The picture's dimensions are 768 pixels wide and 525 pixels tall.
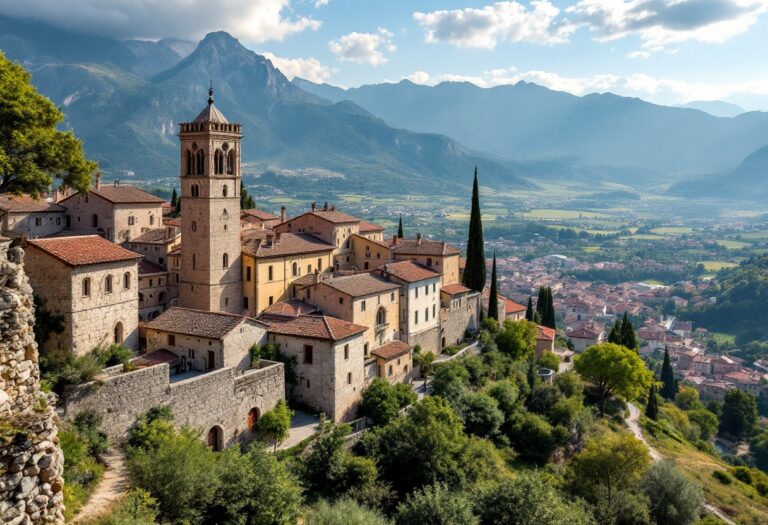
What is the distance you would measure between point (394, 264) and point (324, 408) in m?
18.1

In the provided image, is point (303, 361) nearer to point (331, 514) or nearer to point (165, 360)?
point (165, 360)

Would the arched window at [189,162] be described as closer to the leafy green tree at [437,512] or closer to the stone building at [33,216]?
the stone building at [33,216]

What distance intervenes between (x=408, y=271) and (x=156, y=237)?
20.9m

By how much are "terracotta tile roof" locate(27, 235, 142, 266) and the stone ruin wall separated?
2364 cm

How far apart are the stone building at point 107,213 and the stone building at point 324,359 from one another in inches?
730

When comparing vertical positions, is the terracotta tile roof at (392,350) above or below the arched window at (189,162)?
below

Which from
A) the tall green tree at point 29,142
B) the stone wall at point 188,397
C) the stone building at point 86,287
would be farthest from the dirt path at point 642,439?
the tall green tree at point 29,142

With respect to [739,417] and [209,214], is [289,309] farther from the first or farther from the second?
[739,417]

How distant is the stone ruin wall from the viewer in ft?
31.5

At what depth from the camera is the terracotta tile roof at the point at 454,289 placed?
200 ft

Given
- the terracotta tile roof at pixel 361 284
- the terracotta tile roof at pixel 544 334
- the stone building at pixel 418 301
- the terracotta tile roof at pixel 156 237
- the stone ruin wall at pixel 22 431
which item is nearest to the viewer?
the stone ruin wall at pixel 22 431

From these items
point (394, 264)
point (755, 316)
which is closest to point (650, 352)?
point (755, 316)

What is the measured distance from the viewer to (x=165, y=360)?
37.8 metres

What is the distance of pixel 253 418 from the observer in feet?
123
